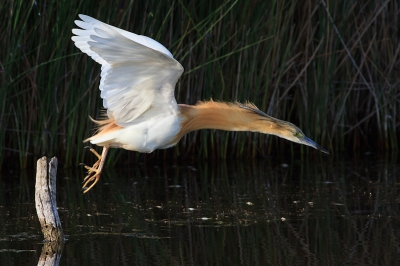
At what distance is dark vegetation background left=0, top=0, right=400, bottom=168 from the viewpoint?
777 centimetres

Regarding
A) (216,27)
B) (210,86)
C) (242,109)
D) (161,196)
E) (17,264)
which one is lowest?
(17,264)

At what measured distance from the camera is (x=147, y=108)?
5.68m

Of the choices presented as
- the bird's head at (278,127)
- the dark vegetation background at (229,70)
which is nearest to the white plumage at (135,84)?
the bird's head at (278,127)

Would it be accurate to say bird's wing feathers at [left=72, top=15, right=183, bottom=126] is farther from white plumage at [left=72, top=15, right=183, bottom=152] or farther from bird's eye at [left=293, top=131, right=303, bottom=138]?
bird's eye at [left=293, top=131, right=303, bottom=138]

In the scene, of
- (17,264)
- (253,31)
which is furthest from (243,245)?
(253,31)

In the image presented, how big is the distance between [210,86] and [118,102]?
9.61 ft

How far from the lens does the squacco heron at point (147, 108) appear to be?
505cm

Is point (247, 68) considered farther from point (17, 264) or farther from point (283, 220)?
point (17, 264)

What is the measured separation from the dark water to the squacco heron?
0.61m

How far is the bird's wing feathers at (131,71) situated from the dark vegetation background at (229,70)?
185 centimetres

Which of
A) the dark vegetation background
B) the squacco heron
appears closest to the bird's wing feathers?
the squacco heron

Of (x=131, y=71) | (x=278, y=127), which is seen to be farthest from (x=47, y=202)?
(x=278, y=127)

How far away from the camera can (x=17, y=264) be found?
5117mm

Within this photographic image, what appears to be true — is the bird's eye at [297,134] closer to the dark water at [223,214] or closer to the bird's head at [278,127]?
the bird's head at [278,127]
